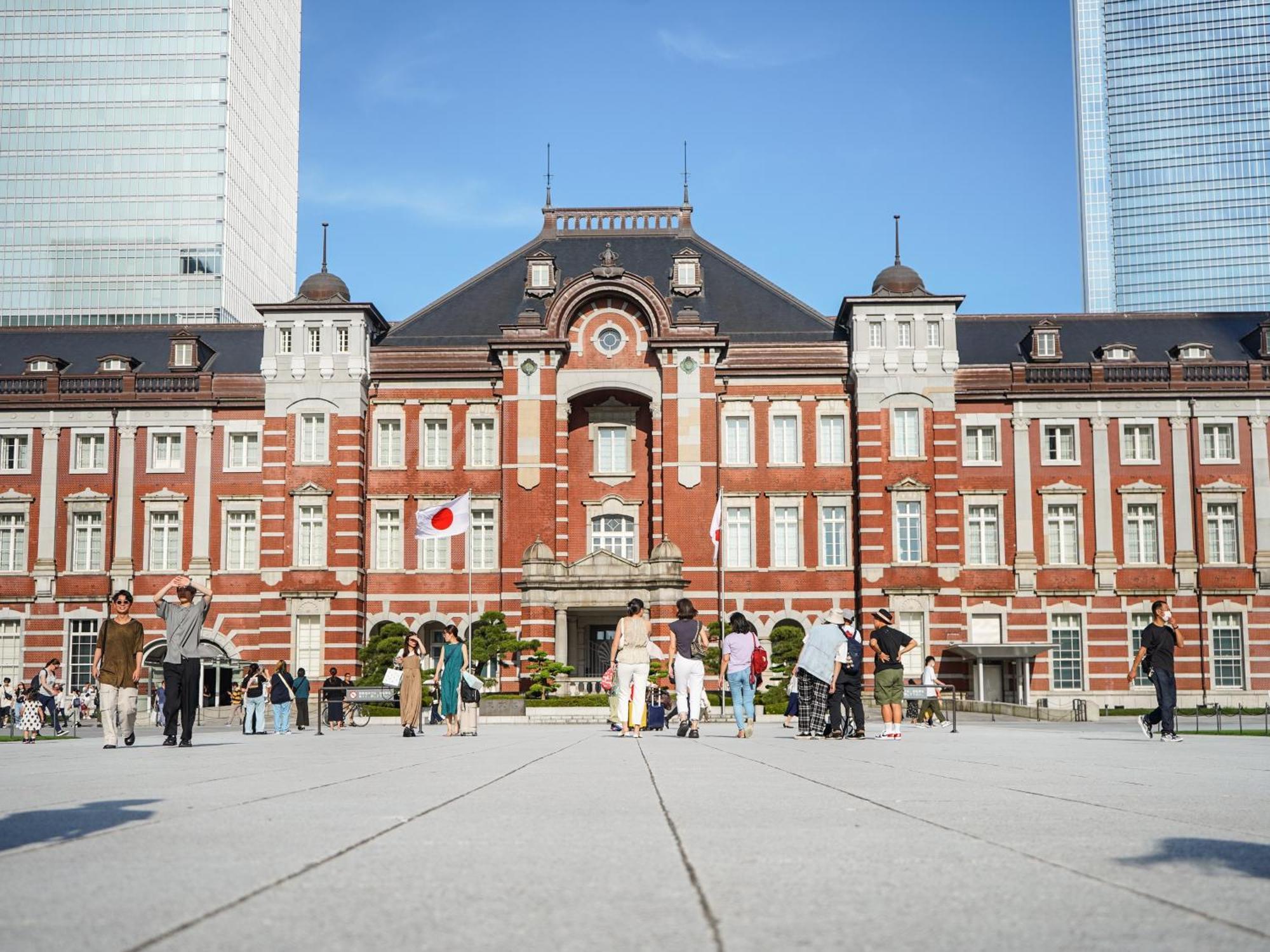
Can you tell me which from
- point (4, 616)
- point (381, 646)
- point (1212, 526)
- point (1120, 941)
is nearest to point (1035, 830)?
point (1120, 941)

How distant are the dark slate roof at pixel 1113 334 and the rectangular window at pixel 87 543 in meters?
29.8

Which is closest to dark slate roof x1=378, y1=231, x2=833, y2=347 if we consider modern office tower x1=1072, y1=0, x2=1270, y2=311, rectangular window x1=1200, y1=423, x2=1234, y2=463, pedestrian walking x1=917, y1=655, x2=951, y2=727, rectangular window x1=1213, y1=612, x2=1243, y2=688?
rectangular window x1=1200, y1=423, x2=1234, y2=463

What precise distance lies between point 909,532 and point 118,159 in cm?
6589

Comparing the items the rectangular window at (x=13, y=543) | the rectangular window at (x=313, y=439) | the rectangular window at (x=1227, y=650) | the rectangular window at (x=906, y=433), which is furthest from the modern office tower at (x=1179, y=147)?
the rectangular window at (x=13, y=543)

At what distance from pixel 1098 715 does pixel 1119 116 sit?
105091 millimetres

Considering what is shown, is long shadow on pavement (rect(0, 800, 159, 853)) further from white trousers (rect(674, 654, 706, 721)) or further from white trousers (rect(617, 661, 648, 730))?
white trousers (rect(674, 654, 706, 721))

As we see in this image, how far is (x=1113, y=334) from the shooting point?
171 feet

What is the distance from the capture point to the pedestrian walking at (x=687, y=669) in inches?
815

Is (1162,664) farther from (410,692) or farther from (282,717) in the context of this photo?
(282,717)

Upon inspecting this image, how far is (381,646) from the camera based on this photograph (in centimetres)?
4591

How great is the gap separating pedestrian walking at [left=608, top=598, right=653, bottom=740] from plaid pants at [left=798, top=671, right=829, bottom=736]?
227 centimetres

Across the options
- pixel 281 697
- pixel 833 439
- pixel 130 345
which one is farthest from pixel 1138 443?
pixel 130 345

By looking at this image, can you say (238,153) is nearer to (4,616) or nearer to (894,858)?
(4,616)

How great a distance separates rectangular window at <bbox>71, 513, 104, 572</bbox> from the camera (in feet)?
161
